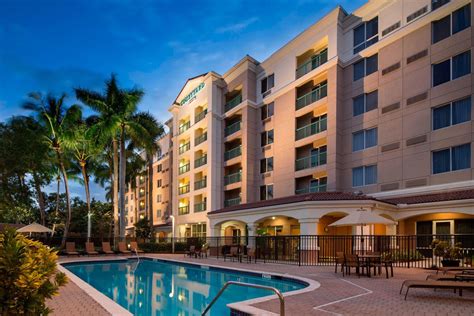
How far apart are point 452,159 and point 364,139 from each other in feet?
19.6

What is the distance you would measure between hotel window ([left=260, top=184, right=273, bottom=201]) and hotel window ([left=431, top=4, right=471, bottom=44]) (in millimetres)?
16268

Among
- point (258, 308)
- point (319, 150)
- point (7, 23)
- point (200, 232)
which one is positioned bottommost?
point (200, 232)

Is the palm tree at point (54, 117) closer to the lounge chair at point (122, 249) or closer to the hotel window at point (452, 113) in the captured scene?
the lounge chair at point (122, 249)

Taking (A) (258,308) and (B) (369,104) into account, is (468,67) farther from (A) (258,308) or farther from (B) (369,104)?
(A) (258,308)

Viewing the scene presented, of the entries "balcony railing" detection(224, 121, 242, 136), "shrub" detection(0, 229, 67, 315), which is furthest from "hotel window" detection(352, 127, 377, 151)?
"shrub" detection(0, 229, 67, 315)

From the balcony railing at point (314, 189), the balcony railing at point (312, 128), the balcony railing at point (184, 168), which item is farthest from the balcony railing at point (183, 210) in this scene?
the balcony railing at point (312, 128)

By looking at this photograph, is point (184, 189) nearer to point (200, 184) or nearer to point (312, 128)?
point (200, 184)

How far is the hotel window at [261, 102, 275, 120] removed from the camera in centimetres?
3201

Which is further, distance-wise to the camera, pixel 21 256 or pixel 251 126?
pixel 251 126

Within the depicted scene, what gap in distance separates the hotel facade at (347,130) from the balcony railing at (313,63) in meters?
0.11

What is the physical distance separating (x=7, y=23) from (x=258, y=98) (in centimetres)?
3261

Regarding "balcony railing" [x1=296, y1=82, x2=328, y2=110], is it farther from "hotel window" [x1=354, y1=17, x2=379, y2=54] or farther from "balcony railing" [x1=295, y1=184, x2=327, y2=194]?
"balcony railing" [x1=295, y1=184, x2=327, y2=194]

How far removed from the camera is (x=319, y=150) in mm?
27469

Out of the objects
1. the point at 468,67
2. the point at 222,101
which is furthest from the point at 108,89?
the point at 468,67
